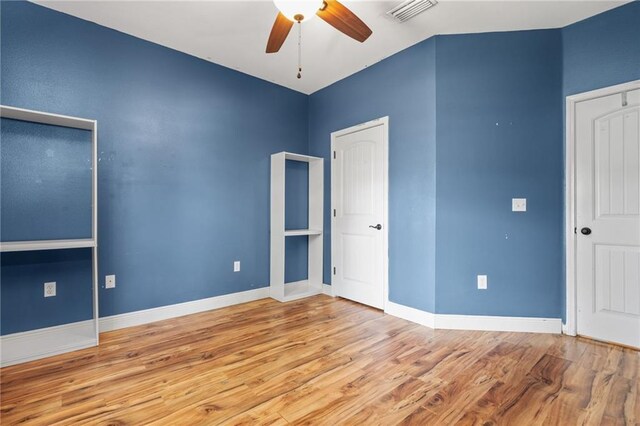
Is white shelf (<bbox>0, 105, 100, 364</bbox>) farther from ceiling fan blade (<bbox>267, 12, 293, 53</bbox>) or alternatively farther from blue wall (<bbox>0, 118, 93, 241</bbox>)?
ceiling fan blade (<bbox>267, 12, 293, 53</bbox>)

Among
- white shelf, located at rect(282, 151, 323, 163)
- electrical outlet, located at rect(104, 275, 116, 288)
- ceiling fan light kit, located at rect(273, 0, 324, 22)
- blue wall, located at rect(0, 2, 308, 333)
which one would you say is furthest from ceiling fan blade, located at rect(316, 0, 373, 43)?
electrical outlet, located at rect(104, 275, 116, 288)

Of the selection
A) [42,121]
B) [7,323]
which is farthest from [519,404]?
[42,121]

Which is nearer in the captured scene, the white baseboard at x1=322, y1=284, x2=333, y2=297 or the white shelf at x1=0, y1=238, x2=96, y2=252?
the white shelf at x1=0, y1=238, x2=96, y2=252

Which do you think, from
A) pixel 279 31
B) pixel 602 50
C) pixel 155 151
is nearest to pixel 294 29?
pixel 279 31

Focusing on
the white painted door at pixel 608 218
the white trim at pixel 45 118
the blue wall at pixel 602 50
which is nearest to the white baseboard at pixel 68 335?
the white trim at pixel 45 118

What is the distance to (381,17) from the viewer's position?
Result: 2.73 metres

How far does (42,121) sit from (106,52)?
0.87 m

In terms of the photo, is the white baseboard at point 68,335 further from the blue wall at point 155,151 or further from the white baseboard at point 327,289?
the white baseboard at point 327,289

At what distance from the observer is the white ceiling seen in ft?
8.43

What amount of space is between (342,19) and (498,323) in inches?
115

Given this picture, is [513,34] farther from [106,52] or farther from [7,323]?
[7,323]

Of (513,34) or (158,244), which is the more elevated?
(513,34)

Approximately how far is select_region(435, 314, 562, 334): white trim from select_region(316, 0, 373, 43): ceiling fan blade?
2.55 metres

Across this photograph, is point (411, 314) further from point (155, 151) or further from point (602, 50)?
point (155, 151)
